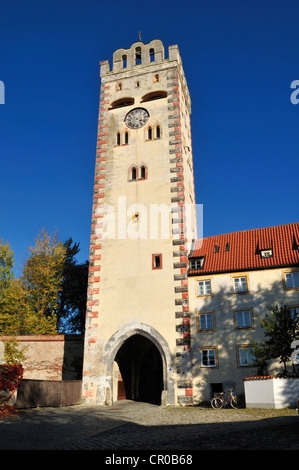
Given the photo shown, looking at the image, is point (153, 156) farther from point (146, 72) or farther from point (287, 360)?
point (287, 360)

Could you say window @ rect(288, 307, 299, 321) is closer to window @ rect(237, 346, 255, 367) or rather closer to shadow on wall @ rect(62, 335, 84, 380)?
window @ rect(237, 346, 255, 367)

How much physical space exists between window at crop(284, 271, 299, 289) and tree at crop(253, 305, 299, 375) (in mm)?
2386

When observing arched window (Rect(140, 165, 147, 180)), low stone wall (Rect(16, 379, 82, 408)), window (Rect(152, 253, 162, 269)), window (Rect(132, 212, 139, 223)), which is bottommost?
low stone wall (Rect(16, 379, 82, 408))

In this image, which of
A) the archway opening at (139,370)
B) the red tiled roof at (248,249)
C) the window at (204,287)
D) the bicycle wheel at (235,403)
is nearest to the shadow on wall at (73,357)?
the archway opening at (139,370)

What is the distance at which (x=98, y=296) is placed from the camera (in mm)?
25250

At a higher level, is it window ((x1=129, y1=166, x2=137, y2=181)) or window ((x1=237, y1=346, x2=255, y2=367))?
window ((x1=129, y1=166, x2=137, y2=181))

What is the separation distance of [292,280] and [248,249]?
412 centimetres

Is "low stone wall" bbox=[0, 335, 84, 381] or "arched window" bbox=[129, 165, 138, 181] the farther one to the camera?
"arched window" bbox=[129, 165, 138, 181]

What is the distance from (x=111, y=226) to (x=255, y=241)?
34.0 feet

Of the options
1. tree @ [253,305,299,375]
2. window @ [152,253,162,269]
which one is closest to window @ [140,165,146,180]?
window @ [152,253,162,269]

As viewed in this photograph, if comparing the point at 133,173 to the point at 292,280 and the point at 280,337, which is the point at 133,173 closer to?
the point at 292,280

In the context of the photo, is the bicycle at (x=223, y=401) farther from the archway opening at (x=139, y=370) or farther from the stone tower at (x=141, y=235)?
the archway opening at (x=139, y=370)

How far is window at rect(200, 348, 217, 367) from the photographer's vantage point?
2272 centimetres
